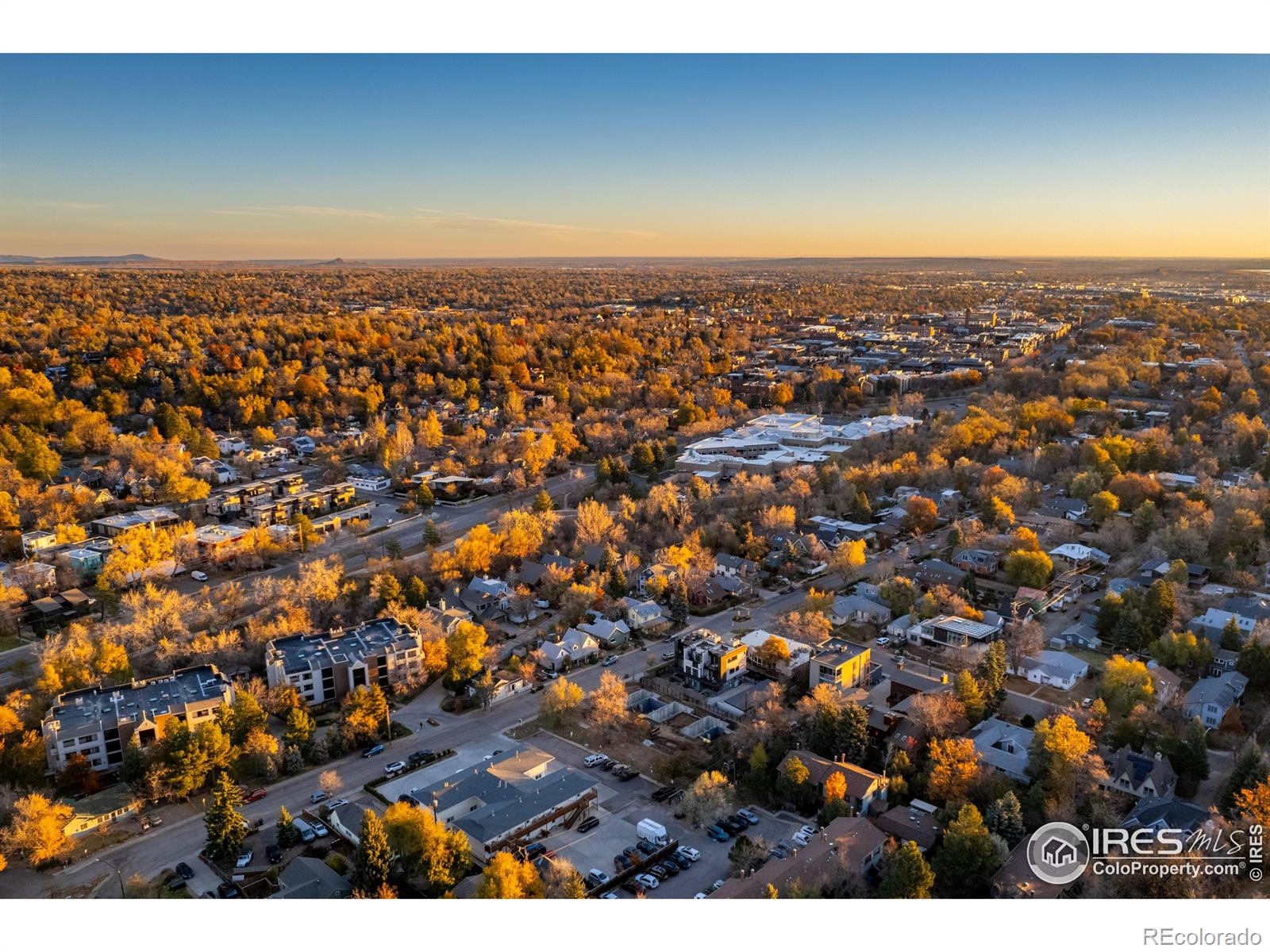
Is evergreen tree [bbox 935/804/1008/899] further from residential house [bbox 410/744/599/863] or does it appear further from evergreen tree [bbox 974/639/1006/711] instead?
residential house [bbox 410/744/599/863]

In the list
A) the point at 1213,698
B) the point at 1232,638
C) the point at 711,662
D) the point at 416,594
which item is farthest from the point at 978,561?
the point at 416,594

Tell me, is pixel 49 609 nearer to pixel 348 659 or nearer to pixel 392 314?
pixel 348 659

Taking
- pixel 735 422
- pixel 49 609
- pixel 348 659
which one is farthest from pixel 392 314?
pixel 348 659

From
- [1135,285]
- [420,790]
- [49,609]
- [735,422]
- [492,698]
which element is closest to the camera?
[420,790]

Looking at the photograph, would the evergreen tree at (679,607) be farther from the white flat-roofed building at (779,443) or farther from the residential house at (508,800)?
the white flat-roofed building at (779,443)

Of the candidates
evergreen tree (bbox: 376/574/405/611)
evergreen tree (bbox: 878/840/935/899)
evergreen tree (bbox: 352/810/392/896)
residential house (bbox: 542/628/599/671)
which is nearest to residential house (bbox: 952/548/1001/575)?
residential house (bbox: 542/628/599/671)

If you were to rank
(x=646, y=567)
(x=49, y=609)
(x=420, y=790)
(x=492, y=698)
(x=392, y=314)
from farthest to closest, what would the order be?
(x=392, y=314)
(x=646, y=567)
(x=49, y=609)
(x=492, y=698)
(x=420, y=790)
